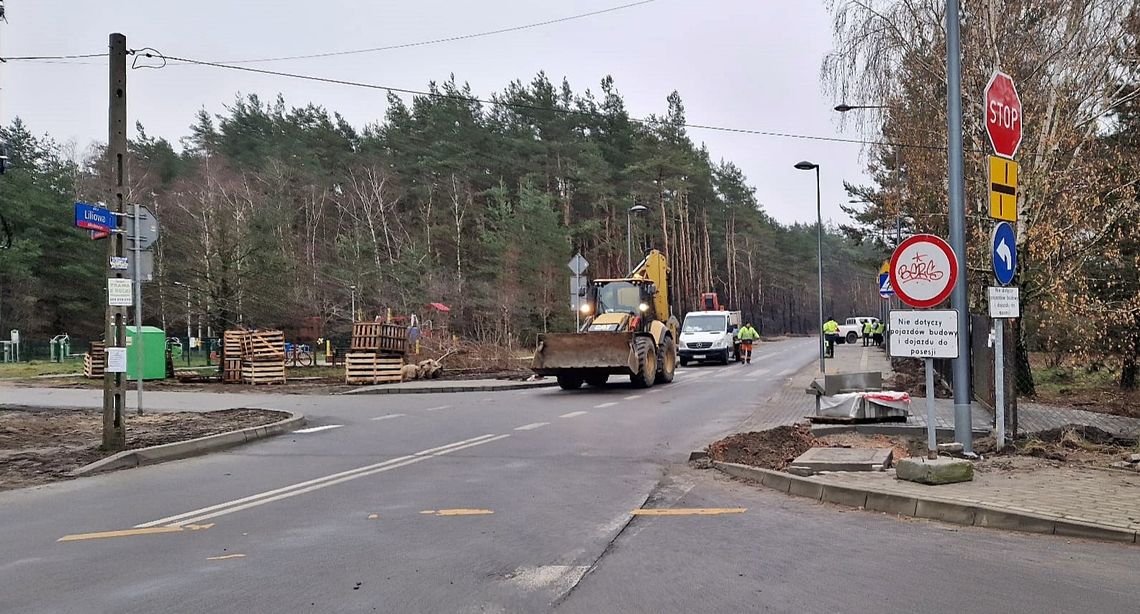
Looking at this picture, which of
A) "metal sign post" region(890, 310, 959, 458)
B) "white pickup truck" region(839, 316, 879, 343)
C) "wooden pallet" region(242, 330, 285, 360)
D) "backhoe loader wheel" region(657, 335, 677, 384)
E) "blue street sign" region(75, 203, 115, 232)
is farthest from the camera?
"white pickup truck" region(839, 316, 879, 343)

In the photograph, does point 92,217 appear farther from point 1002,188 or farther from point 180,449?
point 1002,188

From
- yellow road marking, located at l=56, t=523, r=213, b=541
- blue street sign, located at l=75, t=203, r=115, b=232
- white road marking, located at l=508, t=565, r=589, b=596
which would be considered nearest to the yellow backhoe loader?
blue street sign, located at l=75, t=203, r=115, b=232

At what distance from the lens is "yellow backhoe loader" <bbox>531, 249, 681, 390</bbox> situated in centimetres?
2142

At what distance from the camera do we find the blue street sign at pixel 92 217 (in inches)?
457

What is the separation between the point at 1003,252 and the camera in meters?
9.57

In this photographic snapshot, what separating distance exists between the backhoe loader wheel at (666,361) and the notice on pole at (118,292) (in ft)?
48.3

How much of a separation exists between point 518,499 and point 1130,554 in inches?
195

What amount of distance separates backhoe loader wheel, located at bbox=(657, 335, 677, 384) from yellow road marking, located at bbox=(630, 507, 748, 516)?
52.1 feet

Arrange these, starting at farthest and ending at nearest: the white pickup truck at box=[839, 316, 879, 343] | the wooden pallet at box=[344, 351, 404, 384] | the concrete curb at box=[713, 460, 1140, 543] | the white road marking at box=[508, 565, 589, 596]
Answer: the white pickup truck at box=[839, 316, 879, 343] → the wooden pallet at box=[344, 351, 404, 384] → the concrete curb at box=[713, 460, 1140, 543] → the white road marking at box=[508, 565, 589, 596]

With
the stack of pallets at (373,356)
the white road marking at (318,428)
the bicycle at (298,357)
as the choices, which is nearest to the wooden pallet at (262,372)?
the stack of pallets at (373,356)

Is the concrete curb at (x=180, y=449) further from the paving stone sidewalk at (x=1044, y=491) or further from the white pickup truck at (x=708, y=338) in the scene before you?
the white pickup truck at (x=708, y=338)

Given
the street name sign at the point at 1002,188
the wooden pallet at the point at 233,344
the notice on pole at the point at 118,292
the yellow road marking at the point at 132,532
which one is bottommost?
the yellow road marking at the point at 132,532

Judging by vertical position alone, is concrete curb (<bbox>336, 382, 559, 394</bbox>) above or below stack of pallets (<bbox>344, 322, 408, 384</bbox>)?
below

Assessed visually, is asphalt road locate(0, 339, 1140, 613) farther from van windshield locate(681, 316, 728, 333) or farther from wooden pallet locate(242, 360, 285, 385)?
van windshield locate(681, 316, 728, 333)
